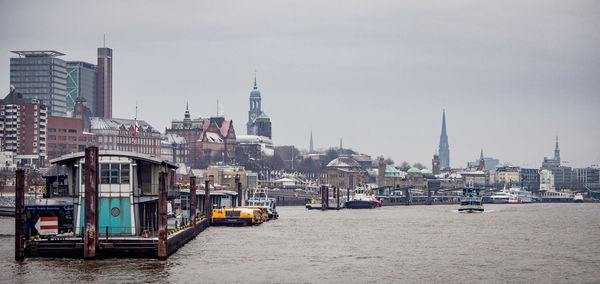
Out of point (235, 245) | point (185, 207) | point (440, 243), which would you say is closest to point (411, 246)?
point (440, 243)

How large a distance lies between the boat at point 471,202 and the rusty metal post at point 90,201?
135m

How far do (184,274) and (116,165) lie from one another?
9945mm

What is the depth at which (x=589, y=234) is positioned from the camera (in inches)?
4166

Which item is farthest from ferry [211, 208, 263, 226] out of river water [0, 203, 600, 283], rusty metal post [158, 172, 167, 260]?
rusty metal post [158, 172, 167, 260]

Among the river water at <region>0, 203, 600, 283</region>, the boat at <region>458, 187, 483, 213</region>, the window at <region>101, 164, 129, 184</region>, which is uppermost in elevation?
the window at <region>101, 164, 129, 184</region>

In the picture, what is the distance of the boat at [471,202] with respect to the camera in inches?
7411

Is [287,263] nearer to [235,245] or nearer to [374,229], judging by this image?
[235,245]

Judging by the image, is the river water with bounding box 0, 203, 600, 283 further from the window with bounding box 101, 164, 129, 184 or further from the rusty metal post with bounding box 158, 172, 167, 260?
the window with bounding box 101, 164, 129, 184

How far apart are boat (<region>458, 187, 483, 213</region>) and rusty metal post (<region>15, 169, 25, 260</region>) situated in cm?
13478

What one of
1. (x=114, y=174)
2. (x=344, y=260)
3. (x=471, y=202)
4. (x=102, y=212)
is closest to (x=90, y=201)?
(x=102, y=212)

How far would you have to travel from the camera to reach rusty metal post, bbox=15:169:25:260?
193ft

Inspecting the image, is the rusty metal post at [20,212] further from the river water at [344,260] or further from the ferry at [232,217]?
the ferry at [232,217]

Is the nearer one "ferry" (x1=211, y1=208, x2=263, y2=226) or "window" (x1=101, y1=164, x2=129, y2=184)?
"window" (x1=101, y1=164, x2=129, y2=184)

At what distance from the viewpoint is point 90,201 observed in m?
58.3
